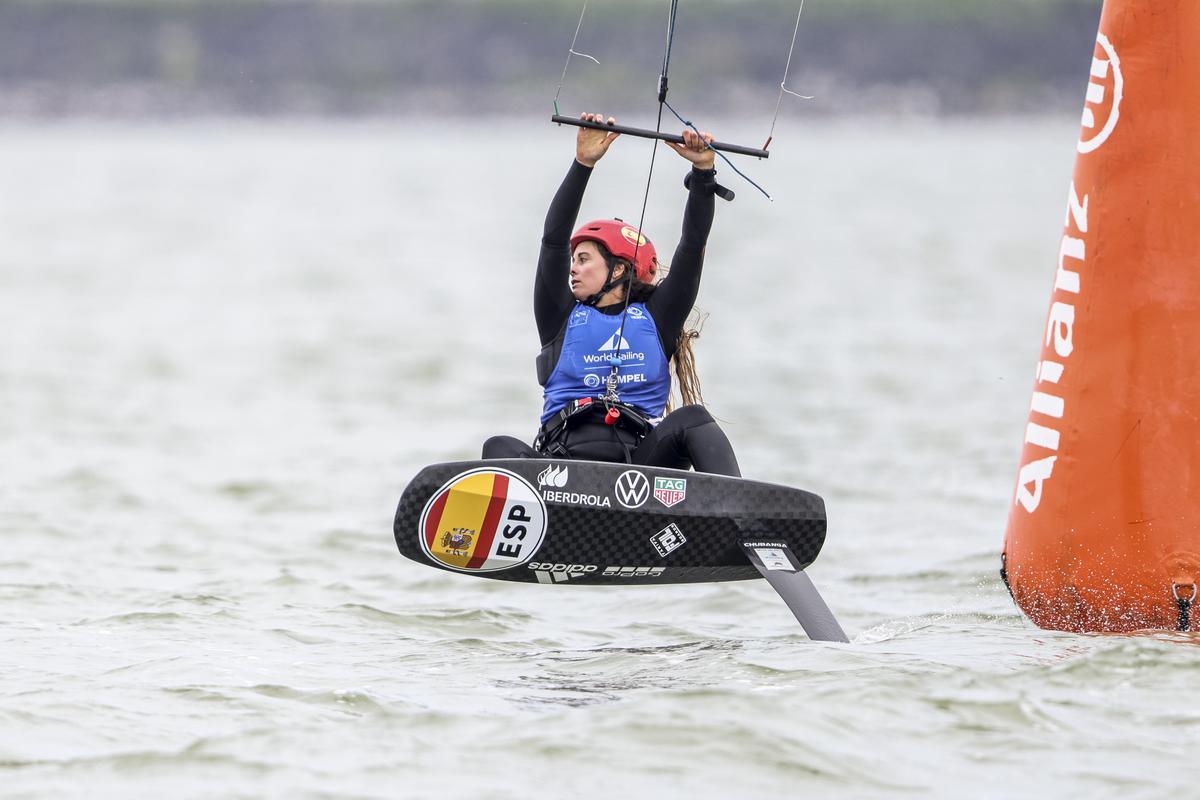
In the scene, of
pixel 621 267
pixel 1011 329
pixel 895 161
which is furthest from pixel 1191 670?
pixel 895 161

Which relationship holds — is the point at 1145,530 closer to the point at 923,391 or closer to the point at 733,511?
the point at 733,511

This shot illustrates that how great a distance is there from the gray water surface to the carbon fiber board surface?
12.4 inches

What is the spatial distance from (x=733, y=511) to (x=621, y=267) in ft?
3.18

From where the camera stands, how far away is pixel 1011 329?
19.6 m

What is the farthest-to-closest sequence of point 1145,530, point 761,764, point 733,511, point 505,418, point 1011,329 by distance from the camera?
1. point 1011,329
2. point 505,418
3. point 733,511
4. point 1145,530
5. point 761,764

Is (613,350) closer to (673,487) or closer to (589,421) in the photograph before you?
(589,421)

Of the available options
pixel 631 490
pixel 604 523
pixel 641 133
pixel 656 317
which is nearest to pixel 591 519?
pixel 604 523

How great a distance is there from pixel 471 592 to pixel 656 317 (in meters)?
2.03

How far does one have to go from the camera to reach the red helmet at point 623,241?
575 cm

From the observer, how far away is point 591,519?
5508 mm

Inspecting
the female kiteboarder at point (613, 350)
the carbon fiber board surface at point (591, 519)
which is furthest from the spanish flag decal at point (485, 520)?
the female kiteboarder at point (613, 350)

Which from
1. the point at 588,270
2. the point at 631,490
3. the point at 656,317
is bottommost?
the point at 631,490

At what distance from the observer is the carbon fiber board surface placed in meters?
5.49

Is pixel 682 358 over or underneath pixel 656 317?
underneath
